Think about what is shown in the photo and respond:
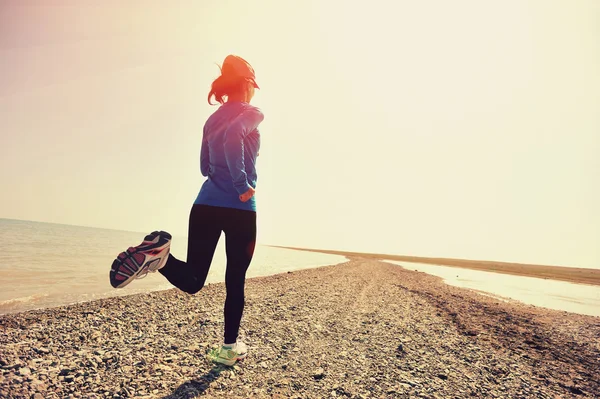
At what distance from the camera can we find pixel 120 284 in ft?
10.7

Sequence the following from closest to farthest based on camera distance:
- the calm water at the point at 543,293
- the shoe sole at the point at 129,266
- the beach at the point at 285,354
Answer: the shoe sole at the point at 129,266, the beach at the point at 285,354, the calm water at the point at 543,293

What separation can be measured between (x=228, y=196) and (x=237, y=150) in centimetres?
60

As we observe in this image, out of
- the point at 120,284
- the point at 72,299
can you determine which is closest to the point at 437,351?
the point at 120,284

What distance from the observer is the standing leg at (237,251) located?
3.91 m

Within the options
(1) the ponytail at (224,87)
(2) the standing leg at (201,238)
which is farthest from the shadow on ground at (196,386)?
(1) the ponytail at (224,87)

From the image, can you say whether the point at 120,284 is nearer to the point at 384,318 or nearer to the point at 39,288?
the point at 384,318

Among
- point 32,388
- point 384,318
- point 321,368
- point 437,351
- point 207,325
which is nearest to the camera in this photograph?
point 32,388

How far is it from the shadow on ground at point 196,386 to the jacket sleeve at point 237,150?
2.55 meters

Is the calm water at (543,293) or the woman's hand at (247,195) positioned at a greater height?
the woman's hand at (247,195)

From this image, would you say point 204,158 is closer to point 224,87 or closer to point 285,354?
point 224,87

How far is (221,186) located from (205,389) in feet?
8.61

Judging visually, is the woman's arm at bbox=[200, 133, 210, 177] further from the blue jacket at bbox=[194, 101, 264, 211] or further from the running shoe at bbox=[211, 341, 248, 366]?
the running shoe at bbox=[211, 341, 248, 366]

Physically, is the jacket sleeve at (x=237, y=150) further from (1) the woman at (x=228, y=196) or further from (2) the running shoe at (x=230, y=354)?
(2) the running shoe at (x=230, y=354)

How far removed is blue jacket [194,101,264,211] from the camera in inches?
148
